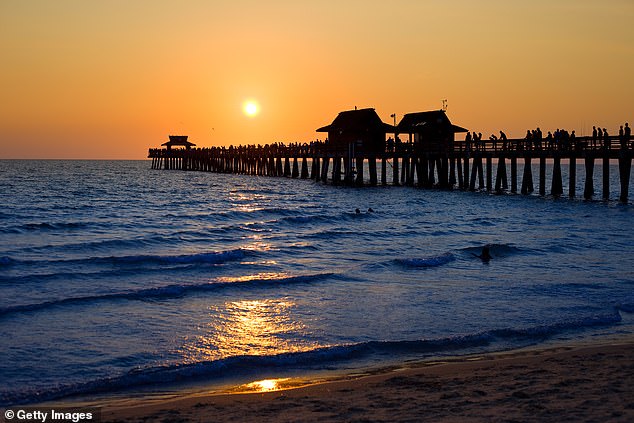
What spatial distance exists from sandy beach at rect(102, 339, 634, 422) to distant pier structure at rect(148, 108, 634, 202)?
86.7ft

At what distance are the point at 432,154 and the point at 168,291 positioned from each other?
37441 millimetres

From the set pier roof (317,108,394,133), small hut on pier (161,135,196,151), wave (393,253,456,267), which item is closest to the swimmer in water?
wave (393,253,456,267)

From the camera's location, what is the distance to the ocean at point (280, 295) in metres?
10.0

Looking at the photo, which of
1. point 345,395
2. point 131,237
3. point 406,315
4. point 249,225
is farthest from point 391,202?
point 345,395

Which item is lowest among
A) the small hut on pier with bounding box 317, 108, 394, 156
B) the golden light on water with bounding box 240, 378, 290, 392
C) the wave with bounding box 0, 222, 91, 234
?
the golden light on water with bounding box 240, 378, 290, 392

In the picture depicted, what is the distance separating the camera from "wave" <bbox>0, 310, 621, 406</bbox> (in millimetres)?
8758

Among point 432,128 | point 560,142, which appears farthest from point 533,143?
point 432,128

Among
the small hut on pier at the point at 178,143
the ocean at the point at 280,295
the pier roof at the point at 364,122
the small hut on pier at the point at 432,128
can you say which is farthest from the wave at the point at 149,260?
the small hut on pier at the point at 178,143

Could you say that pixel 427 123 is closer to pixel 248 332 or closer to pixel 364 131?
pixel 364 131

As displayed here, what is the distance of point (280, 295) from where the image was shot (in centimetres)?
1486

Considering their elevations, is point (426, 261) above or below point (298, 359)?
above

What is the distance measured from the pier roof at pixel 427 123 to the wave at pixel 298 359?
43346 millimetres

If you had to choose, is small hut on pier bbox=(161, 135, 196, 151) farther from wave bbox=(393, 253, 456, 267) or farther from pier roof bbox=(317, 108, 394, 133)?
wave bbox=(393, 253, 456, 267)

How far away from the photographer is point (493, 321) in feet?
40.6
